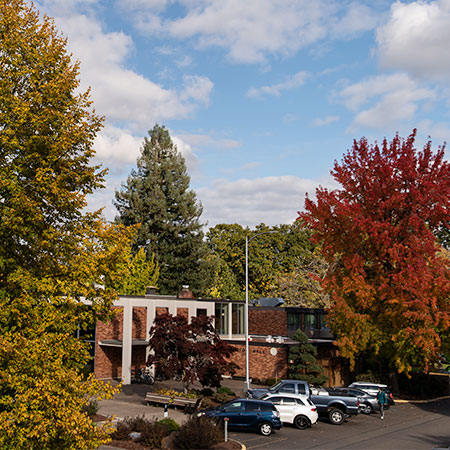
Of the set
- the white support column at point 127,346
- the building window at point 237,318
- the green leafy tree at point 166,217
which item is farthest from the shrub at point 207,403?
the green leafy tree at point 166,217

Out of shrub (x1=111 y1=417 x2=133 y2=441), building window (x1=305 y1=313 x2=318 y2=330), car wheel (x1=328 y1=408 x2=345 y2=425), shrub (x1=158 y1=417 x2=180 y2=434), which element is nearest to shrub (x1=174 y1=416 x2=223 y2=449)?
shrub (x1=158 y1=417 x2=180 y2=434)

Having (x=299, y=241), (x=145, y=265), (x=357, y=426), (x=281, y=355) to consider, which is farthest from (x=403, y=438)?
(x=299, y=241)

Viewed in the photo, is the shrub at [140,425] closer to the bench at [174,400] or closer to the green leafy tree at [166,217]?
the bench at [174,400]

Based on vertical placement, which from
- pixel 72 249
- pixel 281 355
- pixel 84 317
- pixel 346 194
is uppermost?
pixel 346 194

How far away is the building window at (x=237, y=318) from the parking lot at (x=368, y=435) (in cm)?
2316

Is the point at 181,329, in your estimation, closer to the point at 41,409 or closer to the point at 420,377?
Result: the point at 41,409

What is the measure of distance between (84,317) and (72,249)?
1595mm

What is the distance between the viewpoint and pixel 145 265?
175ft

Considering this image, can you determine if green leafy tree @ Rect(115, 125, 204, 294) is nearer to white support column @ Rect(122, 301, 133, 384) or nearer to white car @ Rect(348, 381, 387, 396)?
white support column @ Rect(122, 301, 133, 384)

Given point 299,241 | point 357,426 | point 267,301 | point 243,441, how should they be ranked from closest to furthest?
point 243,441 < point 357,426 < point 267,301 < point 299,241

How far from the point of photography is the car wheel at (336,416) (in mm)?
24873

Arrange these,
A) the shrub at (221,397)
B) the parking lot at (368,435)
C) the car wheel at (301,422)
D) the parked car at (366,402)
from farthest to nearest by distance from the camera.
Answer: the parked car at (366,402) < the shrub at (221,397) < the car wheel at (301,422) < the parking lot at (368,435)

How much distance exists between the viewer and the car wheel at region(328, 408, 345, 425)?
2487cm

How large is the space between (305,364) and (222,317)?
14891 millimetres
